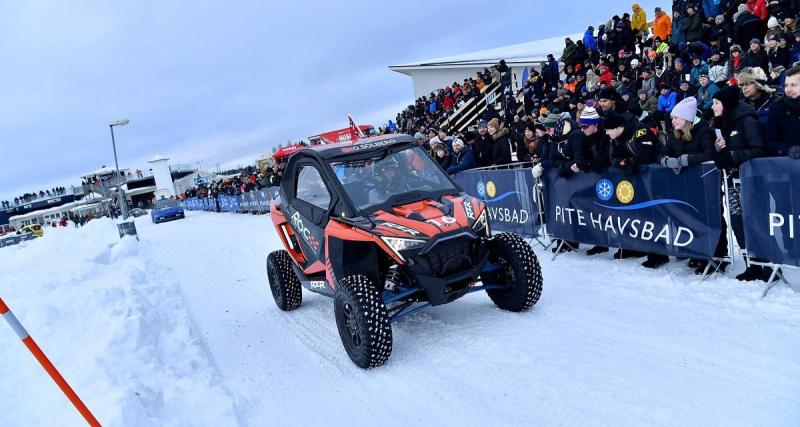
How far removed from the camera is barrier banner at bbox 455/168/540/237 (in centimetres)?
816

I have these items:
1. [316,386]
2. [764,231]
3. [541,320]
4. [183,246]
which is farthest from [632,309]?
[183,246]

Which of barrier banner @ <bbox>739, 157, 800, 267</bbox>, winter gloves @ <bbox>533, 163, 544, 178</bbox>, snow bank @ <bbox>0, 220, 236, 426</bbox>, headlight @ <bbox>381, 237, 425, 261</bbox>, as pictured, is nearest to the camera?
snow bank @ <bbox>0, 220, 236, 426</bbox>

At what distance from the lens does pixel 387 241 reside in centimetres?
452

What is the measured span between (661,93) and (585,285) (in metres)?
6.45

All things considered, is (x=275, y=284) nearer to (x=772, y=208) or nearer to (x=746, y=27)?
(x=772, y=208)

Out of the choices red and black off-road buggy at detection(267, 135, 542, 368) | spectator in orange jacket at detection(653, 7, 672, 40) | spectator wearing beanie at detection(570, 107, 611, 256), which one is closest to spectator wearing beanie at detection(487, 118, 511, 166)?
spectator wearing beanie at detection(570, 107, 611, 256)

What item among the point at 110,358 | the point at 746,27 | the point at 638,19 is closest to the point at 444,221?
the point at 110,358

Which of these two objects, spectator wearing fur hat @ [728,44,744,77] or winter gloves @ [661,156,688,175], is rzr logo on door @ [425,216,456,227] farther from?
spectator wearing fur hat @ [728,44,744,77]

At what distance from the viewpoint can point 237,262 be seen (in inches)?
437

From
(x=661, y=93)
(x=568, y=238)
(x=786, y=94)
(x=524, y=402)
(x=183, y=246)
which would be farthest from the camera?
(x=183, y=246)

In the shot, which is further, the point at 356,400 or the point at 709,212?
the point at 709,212

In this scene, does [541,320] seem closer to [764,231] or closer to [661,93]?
[764,231]

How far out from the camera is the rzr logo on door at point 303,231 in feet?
18.5

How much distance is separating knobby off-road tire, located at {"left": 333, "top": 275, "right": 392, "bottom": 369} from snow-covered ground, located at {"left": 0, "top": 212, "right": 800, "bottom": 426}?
0.18m
